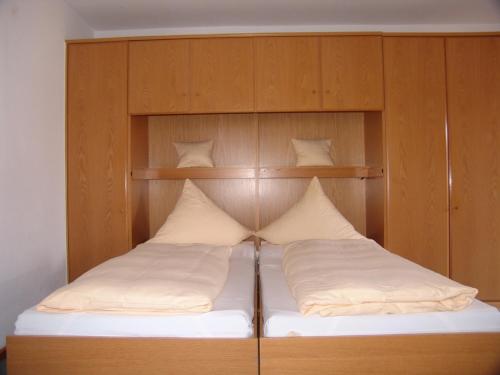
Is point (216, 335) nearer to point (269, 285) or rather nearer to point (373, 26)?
point (269, 285)

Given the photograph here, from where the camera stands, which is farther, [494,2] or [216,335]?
[494,2]

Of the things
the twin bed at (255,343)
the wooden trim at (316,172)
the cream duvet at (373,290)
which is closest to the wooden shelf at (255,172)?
the wooden trim at (316,172)

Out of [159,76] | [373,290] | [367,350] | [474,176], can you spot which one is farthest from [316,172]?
[367,350]

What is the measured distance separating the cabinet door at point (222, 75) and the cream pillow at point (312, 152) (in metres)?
0.54

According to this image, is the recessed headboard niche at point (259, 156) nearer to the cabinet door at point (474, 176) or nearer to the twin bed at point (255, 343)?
the cabinet door at point (474, 176)

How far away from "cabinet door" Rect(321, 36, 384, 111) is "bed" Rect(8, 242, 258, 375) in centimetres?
191

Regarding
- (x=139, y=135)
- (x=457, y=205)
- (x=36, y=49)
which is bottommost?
(x=457, y=205)

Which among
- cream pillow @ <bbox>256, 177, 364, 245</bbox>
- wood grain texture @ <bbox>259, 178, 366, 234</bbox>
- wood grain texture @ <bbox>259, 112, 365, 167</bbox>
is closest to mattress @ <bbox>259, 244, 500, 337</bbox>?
cream pillow @ <bbox>256, 177, 364, 245</bbox>

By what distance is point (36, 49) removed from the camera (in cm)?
236

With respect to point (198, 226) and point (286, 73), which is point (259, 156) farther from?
point (198, 226)

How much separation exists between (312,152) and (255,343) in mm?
1915

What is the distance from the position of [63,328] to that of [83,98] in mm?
1937

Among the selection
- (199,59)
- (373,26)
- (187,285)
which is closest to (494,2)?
(373,26)

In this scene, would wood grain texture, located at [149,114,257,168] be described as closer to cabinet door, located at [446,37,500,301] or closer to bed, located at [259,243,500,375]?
cabinet door, located at [446,37,500,301]
